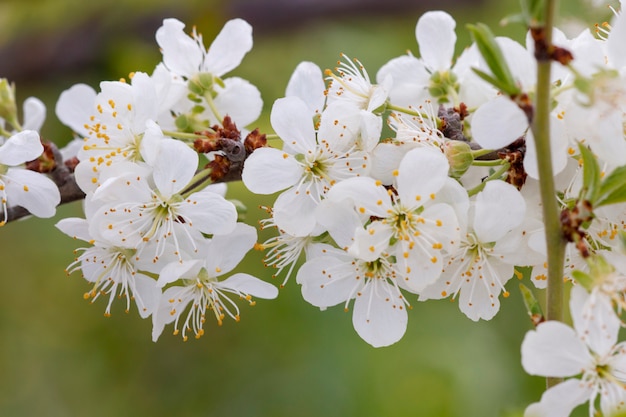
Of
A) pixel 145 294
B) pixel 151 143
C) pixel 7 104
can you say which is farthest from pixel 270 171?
pixel 7 104

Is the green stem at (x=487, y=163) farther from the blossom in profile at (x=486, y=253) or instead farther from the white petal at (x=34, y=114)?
the white petal at (x=34, y=114)

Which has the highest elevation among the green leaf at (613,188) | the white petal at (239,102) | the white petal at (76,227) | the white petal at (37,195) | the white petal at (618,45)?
the white petal at (618,45)

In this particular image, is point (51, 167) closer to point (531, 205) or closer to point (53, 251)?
point (531, 205)

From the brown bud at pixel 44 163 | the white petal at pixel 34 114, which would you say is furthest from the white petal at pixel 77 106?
the brown bud at pixel 44 163

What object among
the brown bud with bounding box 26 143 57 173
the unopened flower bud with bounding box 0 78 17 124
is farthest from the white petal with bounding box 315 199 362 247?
the unopened flower bud with bounding box 0 78 17 124

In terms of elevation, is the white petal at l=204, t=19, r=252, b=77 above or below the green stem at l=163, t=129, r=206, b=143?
above

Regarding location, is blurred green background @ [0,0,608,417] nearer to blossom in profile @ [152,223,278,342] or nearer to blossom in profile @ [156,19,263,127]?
blossom in profile @ [156,19,263,127]
